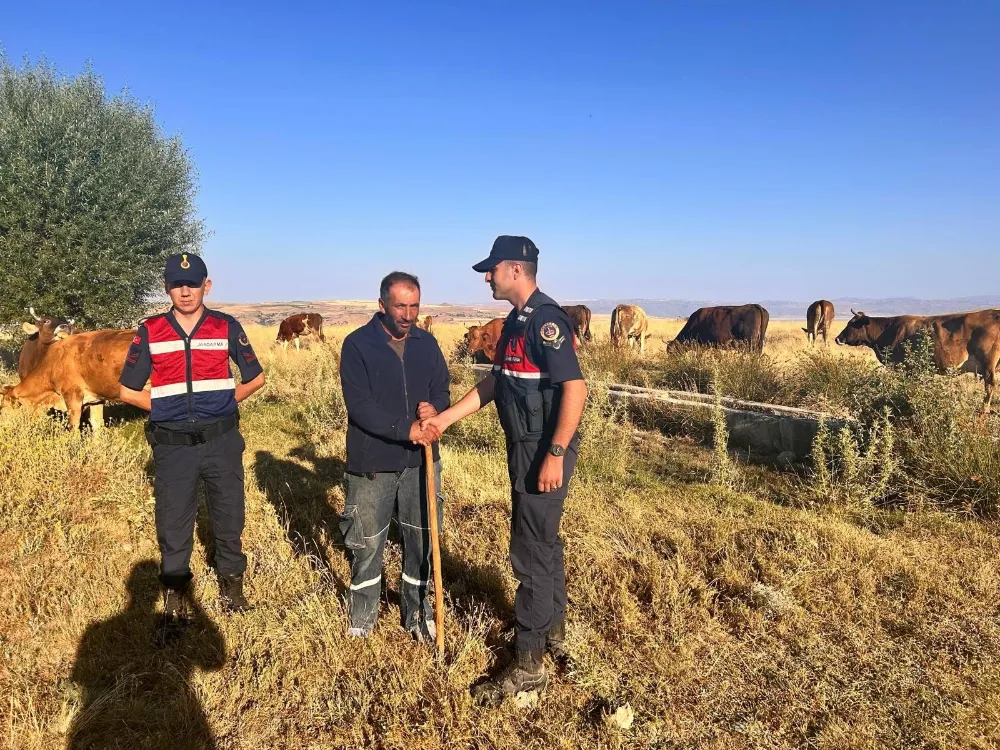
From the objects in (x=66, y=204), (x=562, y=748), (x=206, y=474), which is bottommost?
(x=562, y=748)

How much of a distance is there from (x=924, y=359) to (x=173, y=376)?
7.02m

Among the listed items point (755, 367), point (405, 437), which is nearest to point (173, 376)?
point (405, 437)

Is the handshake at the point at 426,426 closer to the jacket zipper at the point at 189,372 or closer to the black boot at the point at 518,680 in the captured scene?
the black boot at the point at 518,680

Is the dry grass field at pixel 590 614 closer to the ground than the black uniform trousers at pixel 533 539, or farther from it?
closer to the ground

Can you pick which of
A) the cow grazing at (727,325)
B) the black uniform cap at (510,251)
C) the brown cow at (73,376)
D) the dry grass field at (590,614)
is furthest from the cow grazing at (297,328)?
the black uniform cap at (510,251)

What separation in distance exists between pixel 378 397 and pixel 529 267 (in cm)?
113

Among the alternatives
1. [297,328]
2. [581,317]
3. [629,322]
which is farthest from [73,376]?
[581,317]

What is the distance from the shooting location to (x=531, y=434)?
2.80 meters

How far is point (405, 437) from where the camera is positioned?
295cm

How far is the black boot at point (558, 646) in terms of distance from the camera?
121 inches

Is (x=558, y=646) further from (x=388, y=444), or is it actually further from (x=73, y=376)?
(x=73, y=376)

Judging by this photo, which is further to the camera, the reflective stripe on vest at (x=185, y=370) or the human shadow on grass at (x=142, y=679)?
the reflective stripe on vest at (x=185, y=370)

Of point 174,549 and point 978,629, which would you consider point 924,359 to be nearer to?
point 978,629

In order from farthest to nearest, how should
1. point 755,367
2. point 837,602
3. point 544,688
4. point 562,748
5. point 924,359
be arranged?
1. point 755,367
2. point 924,359
3. point 837,602
4. point 544,688
5. point 562,748
